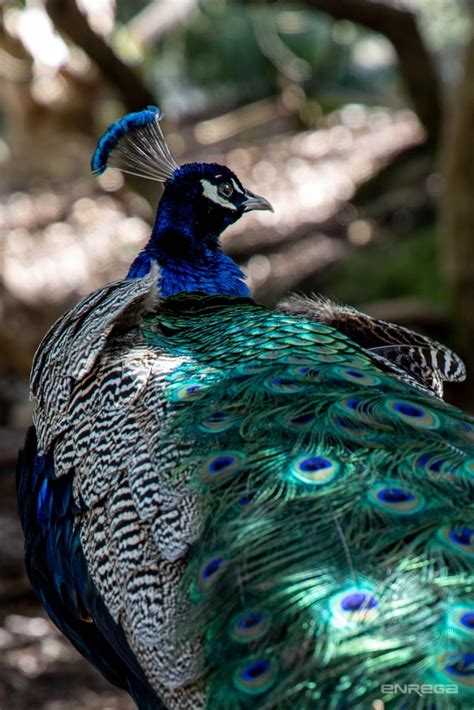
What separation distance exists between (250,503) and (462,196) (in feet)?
16.8

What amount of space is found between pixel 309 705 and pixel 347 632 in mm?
149

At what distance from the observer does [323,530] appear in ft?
7.29

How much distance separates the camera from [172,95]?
21703 mm

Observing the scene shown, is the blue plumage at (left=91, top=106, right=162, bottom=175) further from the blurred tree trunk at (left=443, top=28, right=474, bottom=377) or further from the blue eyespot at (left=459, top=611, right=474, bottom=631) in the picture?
the blurred tree trunk at (left=443, top=28, right=474, bottom=377)

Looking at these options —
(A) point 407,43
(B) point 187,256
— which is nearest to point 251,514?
(B) point 187,256

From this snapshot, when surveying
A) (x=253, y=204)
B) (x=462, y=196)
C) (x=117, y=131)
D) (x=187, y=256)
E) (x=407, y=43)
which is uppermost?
(x=407, y=43)

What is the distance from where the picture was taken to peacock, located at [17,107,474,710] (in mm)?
2018

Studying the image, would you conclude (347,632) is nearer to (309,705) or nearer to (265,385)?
(309,705)

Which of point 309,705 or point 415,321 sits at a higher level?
point 309,705

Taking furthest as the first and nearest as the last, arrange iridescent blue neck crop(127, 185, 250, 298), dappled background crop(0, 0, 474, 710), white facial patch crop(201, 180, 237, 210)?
dappled background crop(0, 0, 474, 710), white facial patch crop(201, 180, 237, 210), iridescent blue neck crop(127, 185, 250, 298)

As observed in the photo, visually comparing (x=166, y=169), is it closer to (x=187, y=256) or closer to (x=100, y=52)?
(x=187, y=256)

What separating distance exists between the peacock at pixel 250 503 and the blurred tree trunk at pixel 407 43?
6251 millimetres

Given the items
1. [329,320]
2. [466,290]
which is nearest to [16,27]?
[466,290]

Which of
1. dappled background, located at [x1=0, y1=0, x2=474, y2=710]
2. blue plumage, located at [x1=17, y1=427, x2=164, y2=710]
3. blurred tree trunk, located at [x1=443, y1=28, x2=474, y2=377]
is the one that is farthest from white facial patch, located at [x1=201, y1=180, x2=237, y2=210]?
blurred tree trunk, located at [x1=443, y1=28, x2=474, y2=377]
